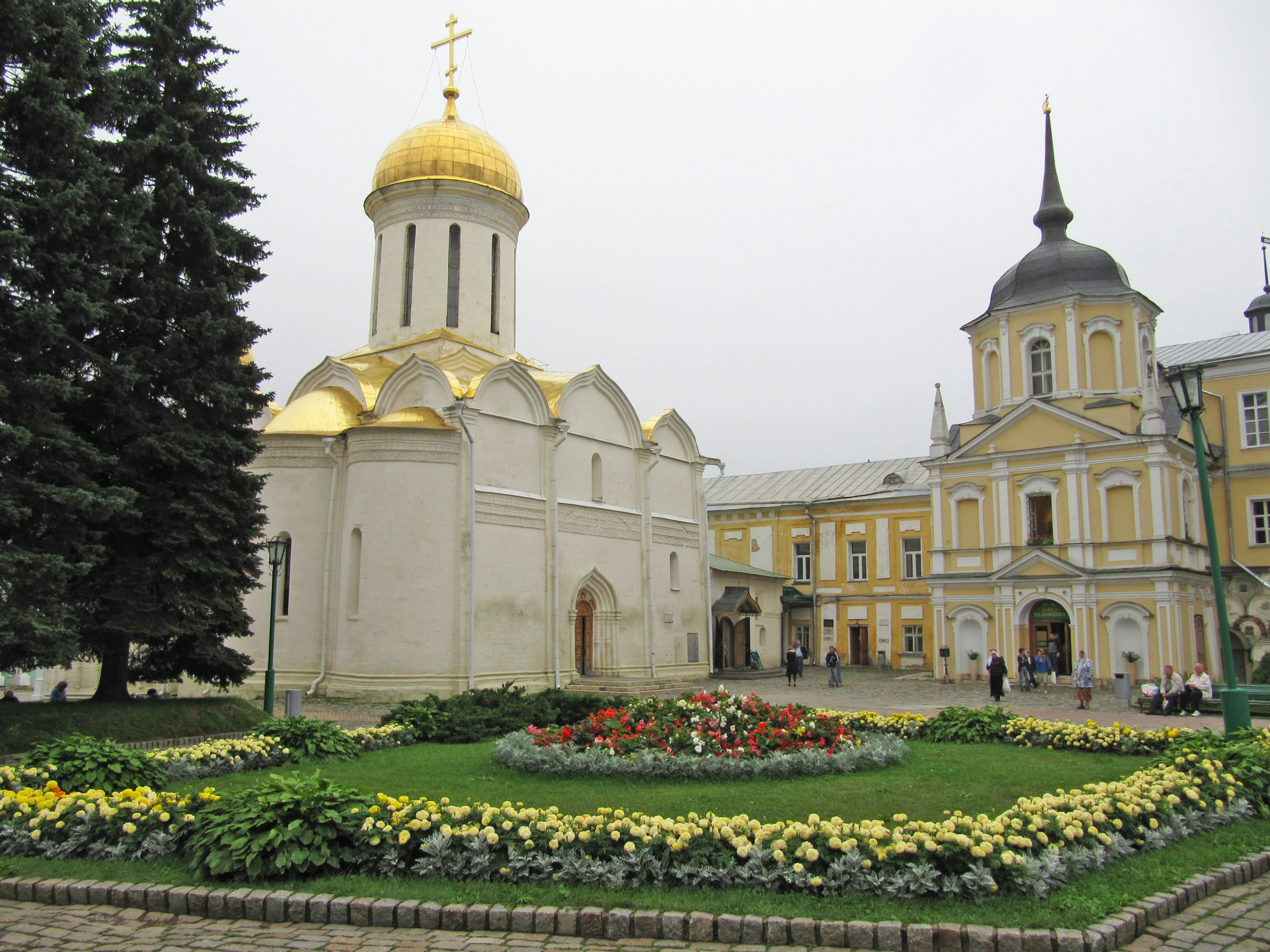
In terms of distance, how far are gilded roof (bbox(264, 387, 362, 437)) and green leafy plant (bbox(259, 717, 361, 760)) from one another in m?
11.4

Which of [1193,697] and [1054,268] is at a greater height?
[1054,268]

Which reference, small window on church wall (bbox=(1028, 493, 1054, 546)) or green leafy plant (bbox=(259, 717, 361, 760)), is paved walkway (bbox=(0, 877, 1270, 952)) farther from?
small window on church wall (bbox=(1028, 493, 1054, 546))

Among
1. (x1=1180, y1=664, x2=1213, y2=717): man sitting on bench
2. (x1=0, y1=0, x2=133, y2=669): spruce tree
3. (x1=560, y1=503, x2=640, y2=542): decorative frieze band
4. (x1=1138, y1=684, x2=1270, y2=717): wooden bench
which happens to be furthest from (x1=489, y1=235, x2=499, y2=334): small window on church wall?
(x1=1180, y1=664, x2=1213, y2=717): man sitting on bench

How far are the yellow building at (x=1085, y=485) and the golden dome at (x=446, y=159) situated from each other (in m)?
16.0

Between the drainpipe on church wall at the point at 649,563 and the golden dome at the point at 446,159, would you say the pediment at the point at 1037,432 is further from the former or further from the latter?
the golden dome at the point at 446,159

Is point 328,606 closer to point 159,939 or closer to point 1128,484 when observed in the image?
point 159,939

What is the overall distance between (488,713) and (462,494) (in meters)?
8.32

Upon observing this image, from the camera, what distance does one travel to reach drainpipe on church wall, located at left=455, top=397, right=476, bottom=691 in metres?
21.0

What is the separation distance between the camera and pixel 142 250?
1273 centimetres

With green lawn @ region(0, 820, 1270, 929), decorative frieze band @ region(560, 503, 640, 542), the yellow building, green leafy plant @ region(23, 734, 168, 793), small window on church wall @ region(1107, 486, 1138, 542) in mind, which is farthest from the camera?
small window on church wall @ region(1107, 486, 1138, 542)

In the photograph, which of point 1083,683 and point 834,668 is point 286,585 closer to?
point 834,668

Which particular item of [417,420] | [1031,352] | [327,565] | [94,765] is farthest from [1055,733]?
[1031,352]

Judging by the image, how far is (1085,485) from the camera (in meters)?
27.9

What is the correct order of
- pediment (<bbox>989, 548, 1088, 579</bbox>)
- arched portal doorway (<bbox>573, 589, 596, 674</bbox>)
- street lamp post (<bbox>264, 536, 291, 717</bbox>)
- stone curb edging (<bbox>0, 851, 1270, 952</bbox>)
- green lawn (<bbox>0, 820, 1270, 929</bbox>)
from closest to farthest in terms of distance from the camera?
stone curb edging (<bbox>0, 851, 1270, 952</bbox>)
green lawn (<bbox>0, 820, 1270, 929</bbox>)
street lamp post (<bbox>264, 536, 291, 717</bbox>)
arched portal doorway (<bbox>573, 589, 596, 674</bbox>)
pediment (<bbox>989, 548, 1088, 579</bbox>)
